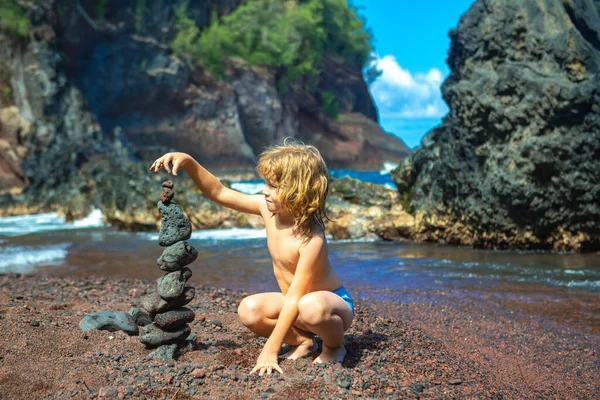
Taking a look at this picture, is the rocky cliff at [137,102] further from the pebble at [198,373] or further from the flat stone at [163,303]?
the pebble at [198,373]

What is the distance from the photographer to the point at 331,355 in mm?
3432

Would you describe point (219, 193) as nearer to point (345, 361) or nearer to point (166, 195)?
point (166, 195)

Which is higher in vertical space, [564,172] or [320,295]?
[564,172]

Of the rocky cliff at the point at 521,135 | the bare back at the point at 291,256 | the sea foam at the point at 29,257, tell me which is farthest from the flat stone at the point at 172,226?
the rocky cliff at the point at 521,135

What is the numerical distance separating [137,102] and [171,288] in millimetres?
33221

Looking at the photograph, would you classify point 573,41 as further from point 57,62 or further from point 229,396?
point 57,62

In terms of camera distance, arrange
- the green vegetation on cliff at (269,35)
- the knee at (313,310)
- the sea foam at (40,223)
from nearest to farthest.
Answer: the knee at (313,310) → the sea foam at (40,223) → the green vegetation on cliff at (269,35)

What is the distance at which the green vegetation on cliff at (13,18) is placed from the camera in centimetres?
2608

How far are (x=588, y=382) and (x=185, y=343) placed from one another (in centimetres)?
250

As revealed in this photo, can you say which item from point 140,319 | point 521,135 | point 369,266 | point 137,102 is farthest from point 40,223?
point 137,102

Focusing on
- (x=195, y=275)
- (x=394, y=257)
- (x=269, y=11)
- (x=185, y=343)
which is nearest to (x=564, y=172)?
(x=394, y=257)

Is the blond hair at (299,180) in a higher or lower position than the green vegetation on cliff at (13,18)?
lower

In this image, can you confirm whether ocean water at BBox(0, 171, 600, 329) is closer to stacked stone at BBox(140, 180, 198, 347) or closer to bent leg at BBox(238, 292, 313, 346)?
bent leg at BBox(238, 292, 313, 346)

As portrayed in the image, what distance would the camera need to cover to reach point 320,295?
3.31 meters
